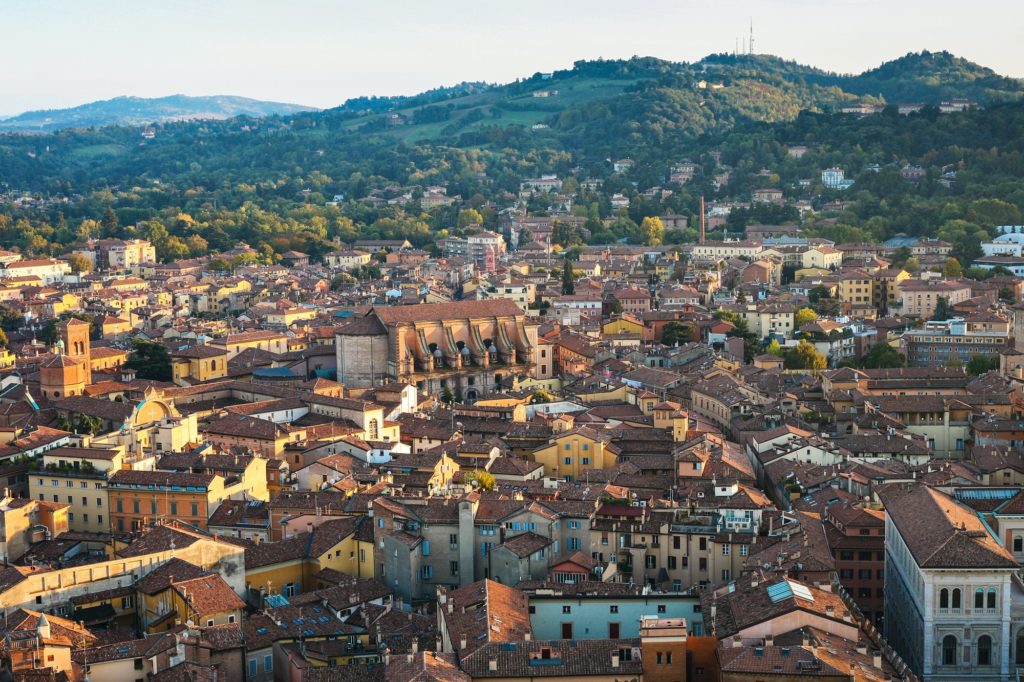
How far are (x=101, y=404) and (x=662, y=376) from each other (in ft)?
48.2

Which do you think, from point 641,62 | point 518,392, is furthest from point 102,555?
point 641,62

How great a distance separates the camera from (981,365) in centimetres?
4144

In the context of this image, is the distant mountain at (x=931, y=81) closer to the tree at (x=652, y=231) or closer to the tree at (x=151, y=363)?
the tree at (x=652, y=231)

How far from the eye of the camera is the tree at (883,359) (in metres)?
41.9

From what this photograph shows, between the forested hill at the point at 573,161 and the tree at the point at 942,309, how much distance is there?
14.4m

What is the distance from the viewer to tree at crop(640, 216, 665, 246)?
257ft

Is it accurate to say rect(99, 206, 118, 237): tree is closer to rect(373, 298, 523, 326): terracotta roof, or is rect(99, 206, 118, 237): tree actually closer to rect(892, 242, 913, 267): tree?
rect(892, 242, 913, 267): tree

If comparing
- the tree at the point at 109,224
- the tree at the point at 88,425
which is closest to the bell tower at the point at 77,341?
the tree at the point at 88,425

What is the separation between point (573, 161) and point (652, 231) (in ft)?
123

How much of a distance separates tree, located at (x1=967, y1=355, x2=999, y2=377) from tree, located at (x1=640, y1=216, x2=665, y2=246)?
120ft

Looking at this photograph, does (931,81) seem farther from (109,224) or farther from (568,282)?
(568,282)

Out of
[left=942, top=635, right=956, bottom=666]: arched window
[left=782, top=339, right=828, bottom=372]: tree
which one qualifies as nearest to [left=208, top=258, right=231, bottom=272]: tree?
[left=782, top=339, right=828, bottom=372]: tree

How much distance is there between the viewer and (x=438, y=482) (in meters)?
27.1

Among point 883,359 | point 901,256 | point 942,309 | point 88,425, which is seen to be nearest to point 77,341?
point 88,425
